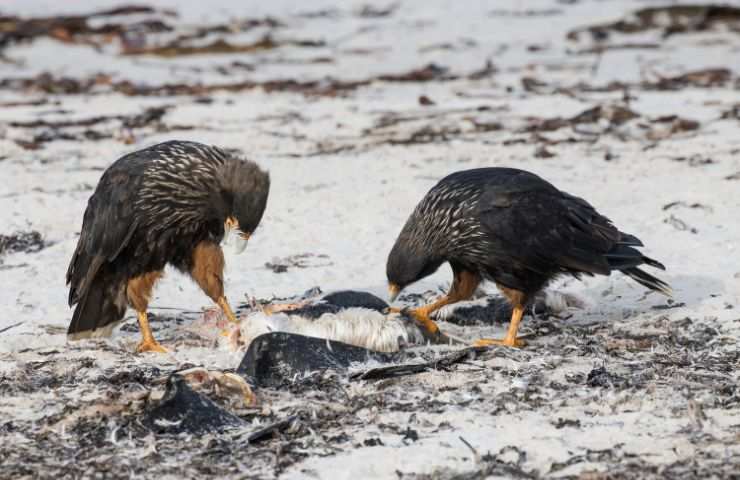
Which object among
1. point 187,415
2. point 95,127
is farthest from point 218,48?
point 187,415

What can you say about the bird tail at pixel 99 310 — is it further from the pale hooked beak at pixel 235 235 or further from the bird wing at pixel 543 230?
the bird wing at pixel 543 230

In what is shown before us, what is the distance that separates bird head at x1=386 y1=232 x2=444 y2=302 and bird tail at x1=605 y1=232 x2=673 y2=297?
95 cm

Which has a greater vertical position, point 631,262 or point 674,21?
point 674,21

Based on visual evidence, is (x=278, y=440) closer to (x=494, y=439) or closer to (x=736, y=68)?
(x=494, y=439)

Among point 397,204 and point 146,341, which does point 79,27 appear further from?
point 146,341

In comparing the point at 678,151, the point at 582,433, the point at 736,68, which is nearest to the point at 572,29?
the point at 736,68

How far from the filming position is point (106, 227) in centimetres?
649

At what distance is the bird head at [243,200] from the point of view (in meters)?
6.25

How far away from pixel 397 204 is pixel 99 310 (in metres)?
3.19

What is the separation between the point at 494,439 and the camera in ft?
16.0

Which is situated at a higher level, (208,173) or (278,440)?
(208,173)

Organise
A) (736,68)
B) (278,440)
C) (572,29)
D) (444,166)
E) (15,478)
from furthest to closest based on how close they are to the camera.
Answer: (572,29), (736,68), (444,166), (278,440), (15,478)

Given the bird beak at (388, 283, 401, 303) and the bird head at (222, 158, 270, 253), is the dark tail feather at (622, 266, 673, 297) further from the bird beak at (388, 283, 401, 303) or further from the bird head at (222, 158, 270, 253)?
the bird head at (222, 158, 270, 253)

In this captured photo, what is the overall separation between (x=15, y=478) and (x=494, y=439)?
1.81 m
